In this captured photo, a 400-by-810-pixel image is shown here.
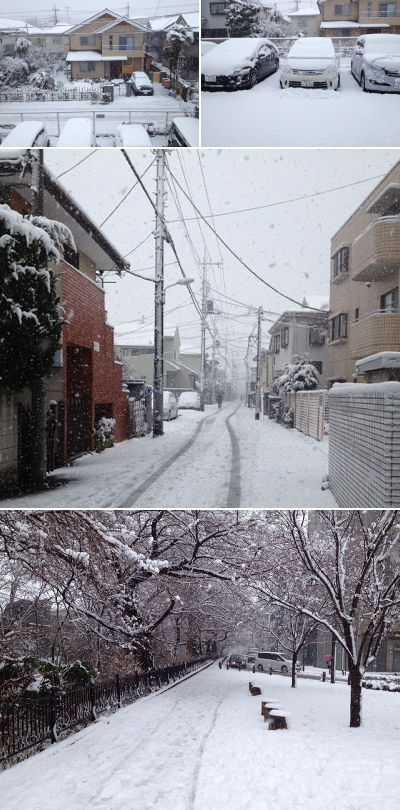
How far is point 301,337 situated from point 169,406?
675 millimetres

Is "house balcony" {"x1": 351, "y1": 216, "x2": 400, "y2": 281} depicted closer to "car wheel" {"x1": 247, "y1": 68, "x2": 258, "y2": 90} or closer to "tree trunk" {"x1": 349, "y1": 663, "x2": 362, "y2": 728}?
"car wheel" {"x1": 247, "y1": 68, "x2": 258, "y2": 90}

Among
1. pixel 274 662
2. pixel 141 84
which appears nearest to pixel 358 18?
pixel 141 84

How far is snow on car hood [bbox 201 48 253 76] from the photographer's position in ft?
9.96

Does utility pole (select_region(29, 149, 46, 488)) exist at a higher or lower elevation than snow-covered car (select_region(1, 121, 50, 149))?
lower

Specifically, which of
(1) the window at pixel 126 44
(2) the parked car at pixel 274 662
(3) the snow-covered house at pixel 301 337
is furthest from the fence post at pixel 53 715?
(2) the parked car at pixel 274 662

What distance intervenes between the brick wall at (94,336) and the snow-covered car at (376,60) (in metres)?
1.56

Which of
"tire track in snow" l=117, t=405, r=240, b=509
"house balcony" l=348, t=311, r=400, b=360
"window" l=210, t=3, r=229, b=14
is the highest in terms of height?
"window" l=210, t=3, r=229, b=14

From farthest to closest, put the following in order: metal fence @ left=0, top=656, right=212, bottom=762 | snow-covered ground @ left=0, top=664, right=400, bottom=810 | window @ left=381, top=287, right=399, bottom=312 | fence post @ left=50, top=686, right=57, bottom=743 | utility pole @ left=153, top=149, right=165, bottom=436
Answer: fence post @ left=50, top=686, right=57, bottom=743 < metal fence @ left=0, top=656, right=212, bottom=762 < snow-covered ground @ left=0, top=664, right=400, bottom=810 < utility pole @ left=153, top=149, right=165, bottom=436 < window @ left=381, top=287, right=399, bottom=312

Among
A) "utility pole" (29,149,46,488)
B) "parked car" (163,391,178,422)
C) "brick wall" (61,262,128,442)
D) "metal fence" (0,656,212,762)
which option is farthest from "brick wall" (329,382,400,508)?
"metal fence" (0,656,212,762)

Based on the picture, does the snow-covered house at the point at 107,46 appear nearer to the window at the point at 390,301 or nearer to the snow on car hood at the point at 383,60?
the snow on car hood at the point at 383,60

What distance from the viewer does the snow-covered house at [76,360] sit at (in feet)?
9.50

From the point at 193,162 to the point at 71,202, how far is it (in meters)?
0.63

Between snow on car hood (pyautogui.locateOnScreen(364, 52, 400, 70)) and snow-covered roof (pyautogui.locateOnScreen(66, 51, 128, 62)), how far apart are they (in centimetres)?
113

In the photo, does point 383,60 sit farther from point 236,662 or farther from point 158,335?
point 236,662
